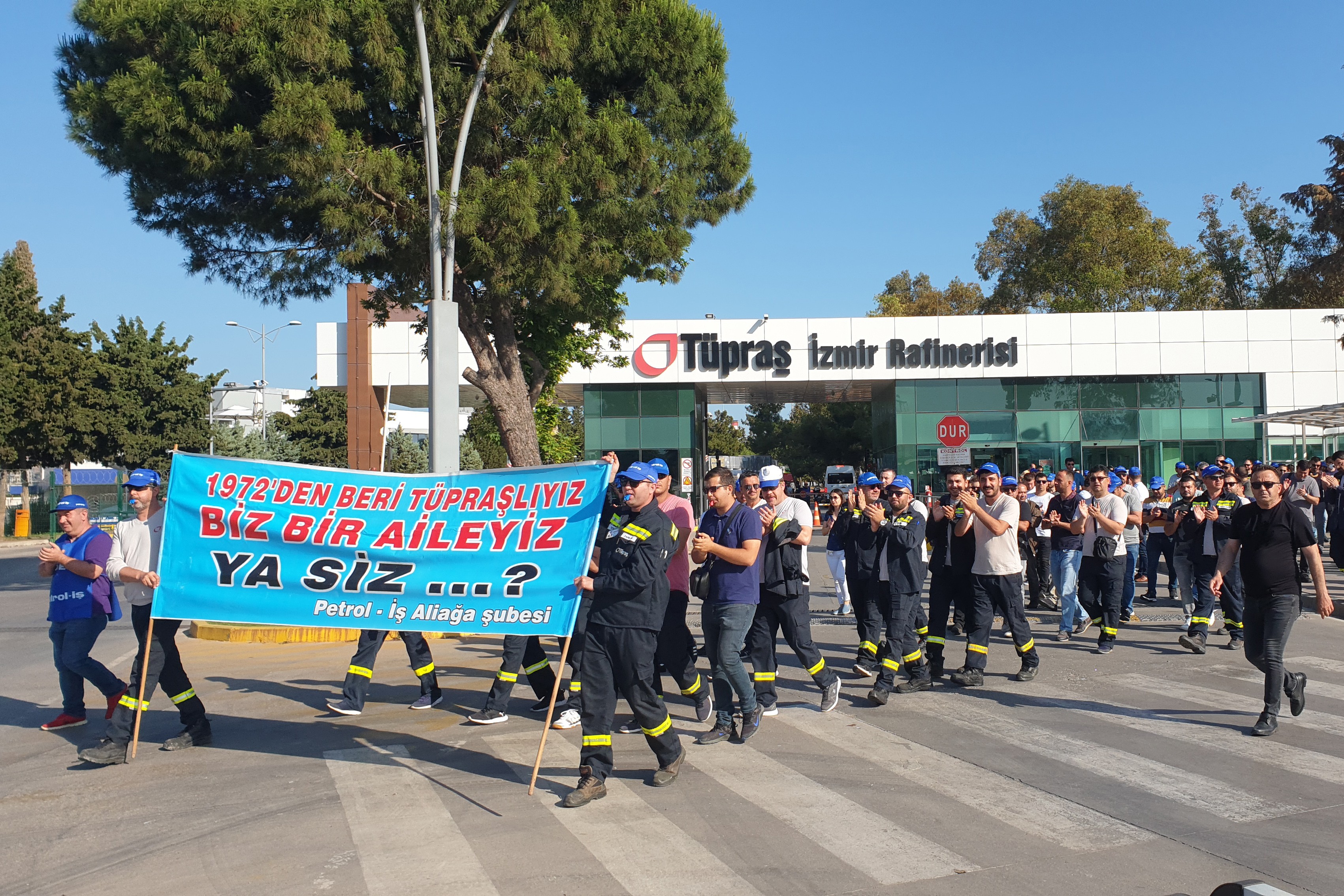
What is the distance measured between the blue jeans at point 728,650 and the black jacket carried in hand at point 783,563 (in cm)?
52

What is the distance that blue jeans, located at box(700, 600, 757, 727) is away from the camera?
703 cm

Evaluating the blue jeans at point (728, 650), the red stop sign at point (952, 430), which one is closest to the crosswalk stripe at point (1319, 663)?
the blue jeans at point (728, 650)

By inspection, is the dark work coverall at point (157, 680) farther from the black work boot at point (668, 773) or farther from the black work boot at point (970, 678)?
the black work boot at point (970, 678)

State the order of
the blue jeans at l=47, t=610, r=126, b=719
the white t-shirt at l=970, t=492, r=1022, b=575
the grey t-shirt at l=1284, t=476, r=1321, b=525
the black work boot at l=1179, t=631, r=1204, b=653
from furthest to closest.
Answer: the grey t-shirt at l=1284, t=476, r=1321, b=525, the black work boot at l=1179, t=631, r=1204, b=653, the white t-shirt at l=970, t=492, r=1022, b=575, the blue jeans at l=47, t=610, r=126, b=719

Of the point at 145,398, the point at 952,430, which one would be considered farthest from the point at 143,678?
the point at 145,398

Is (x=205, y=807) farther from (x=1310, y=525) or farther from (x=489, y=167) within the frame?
(x=489, y=167)

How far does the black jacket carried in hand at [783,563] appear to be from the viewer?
7707mm

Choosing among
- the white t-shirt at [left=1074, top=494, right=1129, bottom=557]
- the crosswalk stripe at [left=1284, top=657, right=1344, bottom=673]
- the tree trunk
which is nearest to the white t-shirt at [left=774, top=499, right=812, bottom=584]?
the white t-shirt at [left=1074, top=494, right=1129, bottom=557]

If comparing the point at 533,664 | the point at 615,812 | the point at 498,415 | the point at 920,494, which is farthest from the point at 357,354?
the point at 615,812

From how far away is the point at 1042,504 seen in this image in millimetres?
14492

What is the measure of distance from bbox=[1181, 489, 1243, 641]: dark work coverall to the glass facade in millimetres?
23220

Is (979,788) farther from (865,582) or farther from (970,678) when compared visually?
(865,582)

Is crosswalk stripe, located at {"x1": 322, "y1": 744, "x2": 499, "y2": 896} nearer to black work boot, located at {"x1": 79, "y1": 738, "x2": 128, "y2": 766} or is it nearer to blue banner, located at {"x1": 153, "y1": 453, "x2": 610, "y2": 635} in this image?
blue banner, located at {"x1": 153, "y1": 453, "x2": 610, "y2": 635}

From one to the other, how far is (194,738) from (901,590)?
530 centimetres
